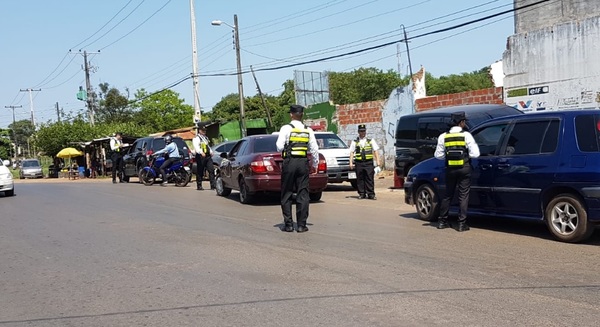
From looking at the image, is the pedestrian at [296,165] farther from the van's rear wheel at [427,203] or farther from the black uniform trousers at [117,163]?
A: the black uniform trousers at [117,163]

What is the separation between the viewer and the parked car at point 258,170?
12.4m

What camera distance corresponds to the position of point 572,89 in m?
14.9

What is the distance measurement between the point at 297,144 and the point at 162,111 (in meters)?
65.9

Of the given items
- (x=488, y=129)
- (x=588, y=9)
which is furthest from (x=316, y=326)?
(x=588, y=9)

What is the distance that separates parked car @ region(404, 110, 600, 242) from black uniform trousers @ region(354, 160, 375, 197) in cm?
430

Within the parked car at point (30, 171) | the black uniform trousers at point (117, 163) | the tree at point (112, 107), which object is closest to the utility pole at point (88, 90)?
the parked car at point (30, 171)

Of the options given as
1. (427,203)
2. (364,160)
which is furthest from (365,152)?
(427,203)

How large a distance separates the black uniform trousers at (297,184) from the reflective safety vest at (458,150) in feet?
6.97

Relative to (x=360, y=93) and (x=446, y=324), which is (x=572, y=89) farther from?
(x=360, y=93)

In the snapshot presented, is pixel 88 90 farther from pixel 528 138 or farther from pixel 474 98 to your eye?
pixel 528 138

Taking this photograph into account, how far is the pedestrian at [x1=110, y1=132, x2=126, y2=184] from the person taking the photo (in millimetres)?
22328

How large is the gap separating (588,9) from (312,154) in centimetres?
1723

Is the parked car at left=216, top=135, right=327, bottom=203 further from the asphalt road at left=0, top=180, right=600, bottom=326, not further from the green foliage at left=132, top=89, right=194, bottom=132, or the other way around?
the green foliage at left=132, top=89, right=194, bottom=132

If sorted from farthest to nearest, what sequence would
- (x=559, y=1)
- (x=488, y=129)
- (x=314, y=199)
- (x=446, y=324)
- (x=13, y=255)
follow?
(x=559, y=1) < (x=314, y=199) < (x=488, y=129) < (x=13, y=255) < (x=446, y=324)
